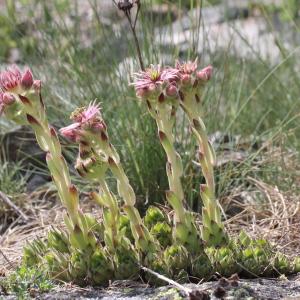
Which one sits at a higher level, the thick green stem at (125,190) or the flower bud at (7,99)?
the flower bud at (7,99)

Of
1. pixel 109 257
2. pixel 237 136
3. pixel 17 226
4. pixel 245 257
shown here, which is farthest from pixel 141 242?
pixel 237 136

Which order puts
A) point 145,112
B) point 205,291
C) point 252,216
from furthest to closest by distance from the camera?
point 145,112, point 252,216, point 205,291

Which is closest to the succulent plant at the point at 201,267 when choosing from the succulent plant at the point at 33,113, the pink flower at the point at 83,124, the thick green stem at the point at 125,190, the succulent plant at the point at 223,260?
the succulent plant at the point at 223,260

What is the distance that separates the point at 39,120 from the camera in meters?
2.60

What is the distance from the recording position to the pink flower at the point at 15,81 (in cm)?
254

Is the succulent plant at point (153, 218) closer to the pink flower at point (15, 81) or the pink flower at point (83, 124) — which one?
the pink flower at point (83, 124)

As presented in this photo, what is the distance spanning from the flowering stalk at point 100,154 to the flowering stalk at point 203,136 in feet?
0.72

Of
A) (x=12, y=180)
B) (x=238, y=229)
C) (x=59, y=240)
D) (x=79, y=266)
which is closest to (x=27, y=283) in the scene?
(x=79, y=266)

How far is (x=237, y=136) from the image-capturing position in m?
4.28

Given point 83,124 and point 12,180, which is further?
point 12,180

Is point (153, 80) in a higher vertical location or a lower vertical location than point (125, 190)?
higher

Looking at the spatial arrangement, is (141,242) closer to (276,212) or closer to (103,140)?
(103,140)

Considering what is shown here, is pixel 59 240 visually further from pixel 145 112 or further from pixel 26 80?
pixel 145 112

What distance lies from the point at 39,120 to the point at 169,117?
435 millimetres
